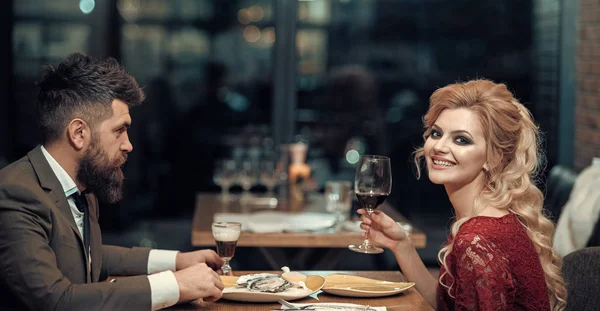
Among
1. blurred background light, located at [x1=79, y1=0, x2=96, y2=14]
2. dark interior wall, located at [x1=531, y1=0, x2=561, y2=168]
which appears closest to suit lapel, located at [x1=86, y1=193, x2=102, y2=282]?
blurred background light, located at [x1=79, y1=0, x2=96, y2=14]

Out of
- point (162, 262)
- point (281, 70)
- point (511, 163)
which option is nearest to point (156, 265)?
point (162, 262)

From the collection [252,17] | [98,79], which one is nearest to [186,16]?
[252,17]

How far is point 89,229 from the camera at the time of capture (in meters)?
2.46

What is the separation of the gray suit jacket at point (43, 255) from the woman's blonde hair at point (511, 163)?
92 centimetres

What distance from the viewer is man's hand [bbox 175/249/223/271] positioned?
265 cm

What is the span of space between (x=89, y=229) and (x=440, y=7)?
4.34 meters

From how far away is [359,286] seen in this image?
2.50 meters

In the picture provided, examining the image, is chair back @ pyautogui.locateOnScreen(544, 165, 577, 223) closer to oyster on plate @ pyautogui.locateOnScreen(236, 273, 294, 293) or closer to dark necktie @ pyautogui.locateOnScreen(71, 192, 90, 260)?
oyster on plate @ pyautogui.locateOnScreen(236, 273, 294, 293)

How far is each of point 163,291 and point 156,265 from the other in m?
0.56

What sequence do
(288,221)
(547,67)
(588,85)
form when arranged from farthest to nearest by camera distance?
(547,67) < (588,85) < (288,221)

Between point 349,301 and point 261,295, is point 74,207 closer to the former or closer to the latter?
point 261,295

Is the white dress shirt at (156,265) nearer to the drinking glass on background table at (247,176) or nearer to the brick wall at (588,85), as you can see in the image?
the drinking glass on background table at (247,176)

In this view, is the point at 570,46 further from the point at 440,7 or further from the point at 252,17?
the point at 252,17

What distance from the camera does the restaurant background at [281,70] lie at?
6.20m
